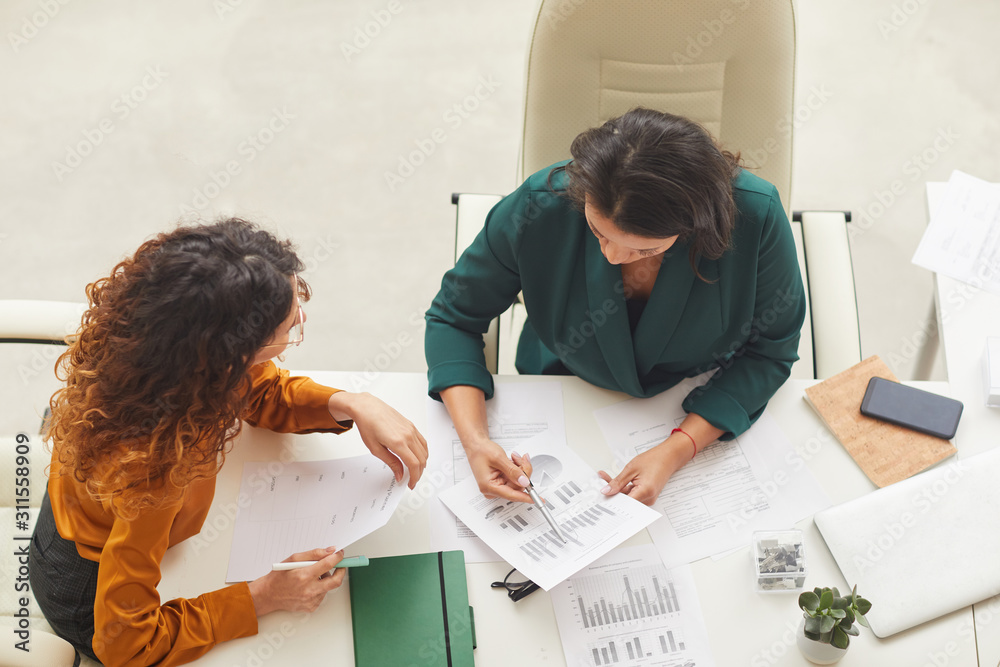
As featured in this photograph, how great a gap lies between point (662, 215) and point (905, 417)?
23.8 inches

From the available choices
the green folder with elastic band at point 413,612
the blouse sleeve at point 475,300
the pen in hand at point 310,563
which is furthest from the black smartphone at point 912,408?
the pen in hand at point 310,563

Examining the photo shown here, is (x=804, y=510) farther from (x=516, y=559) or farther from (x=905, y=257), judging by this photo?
(x=905, y=257)

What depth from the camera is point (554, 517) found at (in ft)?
4.00

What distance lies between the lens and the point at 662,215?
108cm

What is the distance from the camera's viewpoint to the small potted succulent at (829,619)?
1.04 meters

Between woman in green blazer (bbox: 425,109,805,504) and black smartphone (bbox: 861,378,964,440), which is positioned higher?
woman in green blazer (bbox: 425,109,805,504)

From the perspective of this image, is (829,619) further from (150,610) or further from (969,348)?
(150,610)

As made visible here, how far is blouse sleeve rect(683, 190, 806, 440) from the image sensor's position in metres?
1.30

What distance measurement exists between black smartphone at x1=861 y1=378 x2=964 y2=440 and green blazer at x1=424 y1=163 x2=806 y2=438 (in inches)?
5.8

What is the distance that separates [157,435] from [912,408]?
3.89 feet

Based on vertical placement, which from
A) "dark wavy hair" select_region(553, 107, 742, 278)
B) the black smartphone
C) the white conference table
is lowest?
the white conference table

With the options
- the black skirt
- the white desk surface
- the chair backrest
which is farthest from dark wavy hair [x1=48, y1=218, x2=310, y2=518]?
the white desk surface

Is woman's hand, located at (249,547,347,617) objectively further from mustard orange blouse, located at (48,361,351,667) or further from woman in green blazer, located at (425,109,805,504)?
woman in green blazer, located at (425,109,805,504)

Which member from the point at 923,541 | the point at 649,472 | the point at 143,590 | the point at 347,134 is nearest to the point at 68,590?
the point at 143,590
